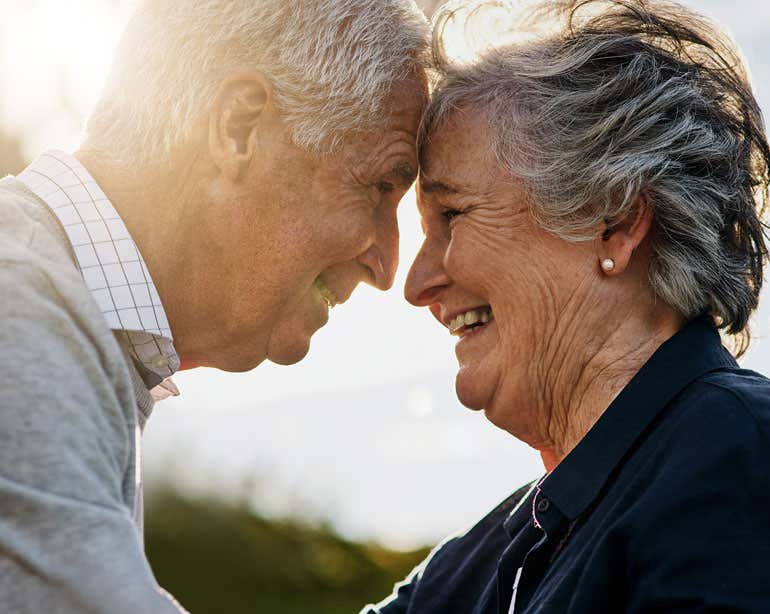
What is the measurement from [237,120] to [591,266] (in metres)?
1.02

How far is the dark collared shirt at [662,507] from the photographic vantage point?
1.95 m

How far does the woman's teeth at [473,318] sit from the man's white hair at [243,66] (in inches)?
25.7

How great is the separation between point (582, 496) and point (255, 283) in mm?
1009

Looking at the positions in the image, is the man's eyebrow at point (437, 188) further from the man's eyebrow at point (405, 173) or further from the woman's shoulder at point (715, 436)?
the woman's shoulder at point (715, 436)

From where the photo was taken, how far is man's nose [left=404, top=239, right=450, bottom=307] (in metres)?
3.10

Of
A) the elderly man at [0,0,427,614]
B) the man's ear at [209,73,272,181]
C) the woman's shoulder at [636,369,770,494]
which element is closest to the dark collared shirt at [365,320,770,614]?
the woman's shoulder at [636,369,770,494]

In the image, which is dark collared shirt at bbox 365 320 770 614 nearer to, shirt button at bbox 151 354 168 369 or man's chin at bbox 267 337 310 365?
man's chin at bbox 267 337 310 365

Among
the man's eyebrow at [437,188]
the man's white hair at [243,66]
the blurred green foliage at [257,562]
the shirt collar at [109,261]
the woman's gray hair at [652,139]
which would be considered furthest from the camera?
the blurred green foliage at [257,562]

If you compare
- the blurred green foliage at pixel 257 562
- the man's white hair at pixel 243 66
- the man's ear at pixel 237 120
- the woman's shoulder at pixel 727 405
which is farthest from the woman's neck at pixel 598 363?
the blurred green foliage at pixel 257 562

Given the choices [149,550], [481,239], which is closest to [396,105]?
[481,239]

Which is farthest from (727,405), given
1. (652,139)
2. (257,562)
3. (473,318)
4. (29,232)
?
(257,562)

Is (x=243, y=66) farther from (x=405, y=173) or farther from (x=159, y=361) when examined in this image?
(x=159, y=361)

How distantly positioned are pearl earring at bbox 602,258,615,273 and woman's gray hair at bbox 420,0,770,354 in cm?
8

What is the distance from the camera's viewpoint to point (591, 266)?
273 cm
